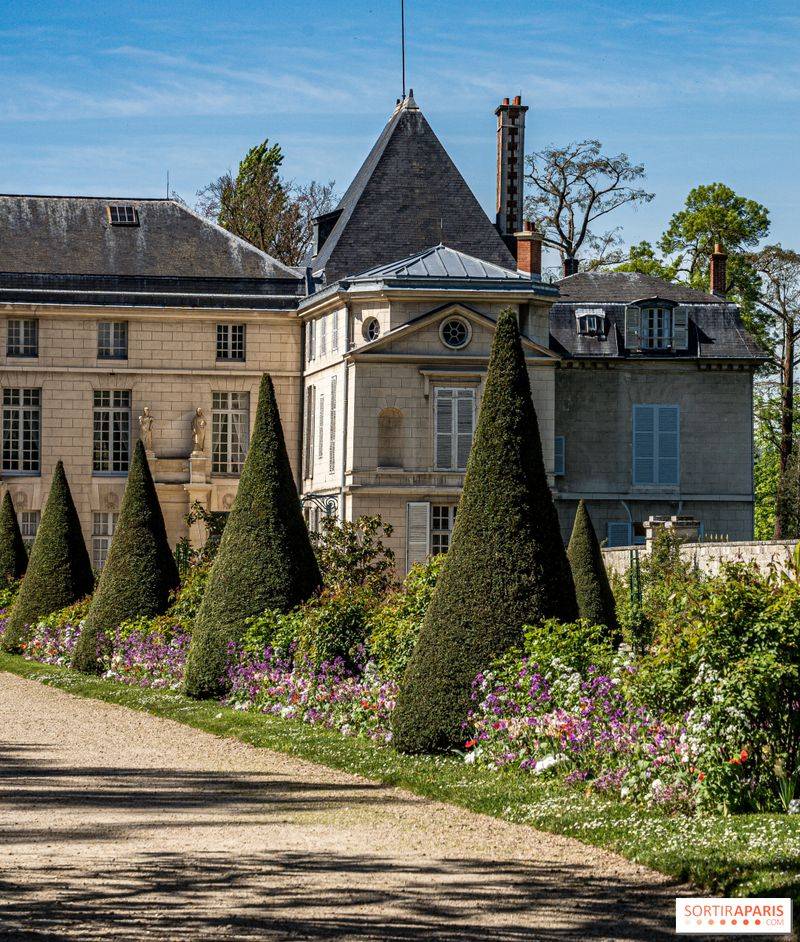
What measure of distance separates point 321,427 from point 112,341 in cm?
600

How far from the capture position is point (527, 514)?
12.3 m

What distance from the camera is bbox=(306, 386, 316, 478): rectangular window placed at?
1454 inches

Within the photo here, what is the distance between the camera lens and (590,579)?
889 inches

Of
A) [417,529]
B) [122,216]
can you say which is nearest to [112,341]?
[122,216]

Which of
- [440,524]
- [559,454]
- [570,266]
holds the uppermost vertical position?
[570,266]

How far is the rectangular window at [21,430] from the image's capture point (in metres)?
37.8

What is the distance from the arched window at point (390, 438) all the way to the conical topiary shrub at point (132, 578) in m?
13.2

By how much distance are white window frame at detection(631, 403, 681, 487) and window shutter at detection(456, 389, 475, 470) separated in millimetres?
4992

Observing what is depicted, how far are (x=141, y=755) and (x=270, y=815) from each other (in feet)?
10.6

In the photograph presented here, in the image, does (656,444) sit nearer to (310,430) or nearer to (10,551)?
(310,430)

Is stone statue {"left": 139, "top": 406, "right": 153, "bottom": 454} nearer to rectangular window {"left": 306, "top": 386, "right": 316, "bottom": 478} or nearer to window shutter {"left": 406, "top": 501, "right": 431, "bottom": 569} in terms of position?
rectangular window {"left": 306, "top": 386, "right": 316, "bottom": 478}

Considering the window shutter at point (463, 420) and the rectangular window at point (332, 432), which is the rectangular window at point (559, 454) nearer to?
the window shutter at point (463, 420)

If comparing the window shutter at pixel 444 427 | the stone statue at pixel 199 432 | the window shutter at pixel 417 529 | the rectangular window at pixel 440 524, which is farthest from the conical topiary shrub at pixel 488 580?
the stone statue at pixel 199 432

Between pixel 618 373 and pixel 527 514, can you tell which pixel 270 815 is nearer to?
pixel 527 514
